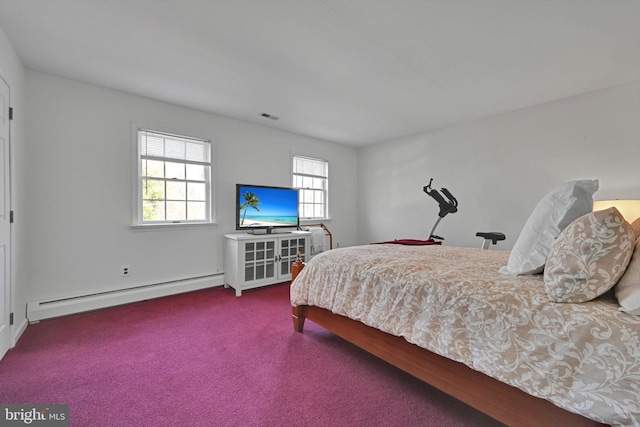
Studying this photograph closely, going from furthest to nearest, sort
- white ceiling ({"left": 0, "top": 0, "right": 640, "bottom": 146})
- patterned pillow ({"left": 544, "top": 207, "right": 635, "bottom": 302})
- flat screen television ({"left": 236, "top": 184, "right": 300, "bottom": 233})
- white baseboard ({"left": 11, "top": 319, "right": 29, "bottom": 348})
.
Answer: flat screen television ({"left": 236, "top": 184, "right": 300, "bottom": 233}), white baseboard ({"left": 11, "top": 319, "right": 29, "bottom": 348}), white ceiling ({"left": 0, "top": 0, "right": 640, "bottom": 146}), patterned pillow ({"left": 544, "top": 207, "right": 635, "bottom": 302})

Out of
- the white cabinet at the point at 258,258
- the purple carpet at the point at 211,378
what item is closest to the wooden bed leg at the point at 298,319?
the purple carpet at the point at 211,378

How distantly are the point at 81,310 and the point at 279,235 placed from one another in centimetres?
237

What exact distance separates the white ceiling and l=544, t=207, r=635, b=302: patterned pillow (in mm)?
1638

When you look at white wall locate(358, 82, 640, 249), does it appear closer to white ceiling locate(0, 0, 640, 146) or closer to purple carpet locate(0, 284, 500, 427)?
white ceiling locate(0, 0, 640, 146)

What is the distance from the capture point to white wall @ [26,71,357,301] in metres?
2.76

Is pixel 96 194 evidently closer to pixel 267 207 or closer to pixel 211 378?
pixel 267 207

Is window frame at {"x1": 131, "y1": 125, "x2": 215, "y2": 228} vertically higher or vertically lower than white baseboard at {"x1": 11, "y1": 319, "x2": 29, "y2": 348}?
higher

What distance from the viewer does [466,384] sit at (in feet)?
4.41

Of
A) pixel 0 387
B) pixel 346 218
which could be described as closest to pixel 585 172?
pixel 346 218

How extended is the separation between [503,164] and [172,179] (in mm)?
4604

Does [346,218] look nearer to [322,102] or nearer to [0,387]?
[322,102]

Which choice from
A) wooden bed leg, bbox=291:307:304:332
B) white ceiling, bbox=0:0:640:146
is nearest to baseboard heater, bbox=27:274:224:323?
wooden bed leg, bbox=291:307:304:332

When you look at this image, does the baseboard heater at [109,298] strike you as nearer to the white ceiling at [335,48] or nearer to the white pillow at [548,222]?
the white ceiling at [335,48]

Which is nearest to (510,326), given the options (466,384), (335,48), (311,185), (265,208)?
(466,384)
